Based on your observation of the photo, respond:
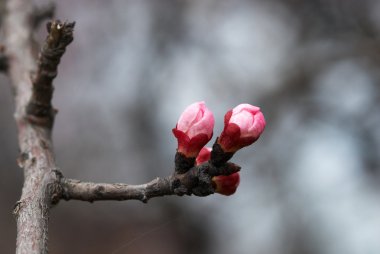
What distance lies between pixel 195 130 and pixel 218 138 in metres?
0.09

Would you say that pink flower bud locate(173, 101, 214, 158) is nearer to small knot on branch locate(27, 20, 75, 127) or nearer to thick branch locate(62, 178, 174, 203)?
thick branch locate(62, 178, 174, 203)

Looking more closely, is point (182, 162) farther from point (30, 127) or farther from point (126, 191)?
point (30, 127)

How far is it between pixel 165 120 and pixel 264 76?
4.59 feet

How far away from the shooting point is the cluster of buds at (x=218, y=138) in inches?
56.9

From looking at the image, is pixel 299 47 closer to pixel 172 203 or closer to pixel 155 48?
pixel 155 48

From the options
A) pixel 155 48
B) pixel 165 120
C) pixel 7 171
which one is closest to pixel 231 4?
pixel 155 48

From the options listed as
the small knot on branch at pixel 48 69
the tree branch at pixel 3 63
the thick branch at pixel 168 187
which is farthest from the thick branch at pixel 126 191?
the tree branch at pixel 3 63

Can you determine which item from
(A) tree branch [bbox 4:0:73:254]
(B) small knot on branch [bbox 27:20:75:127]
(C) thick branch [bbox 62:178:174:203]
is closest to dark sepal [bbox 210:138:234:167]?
(C) thick branch [bbox 62:178:174:203]

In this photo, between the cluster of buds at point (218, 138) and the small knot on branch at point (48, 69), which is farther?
the small knot on branch at point (48, 69)

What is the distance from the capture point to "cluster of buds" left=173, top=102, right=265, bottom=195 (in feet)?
4.74

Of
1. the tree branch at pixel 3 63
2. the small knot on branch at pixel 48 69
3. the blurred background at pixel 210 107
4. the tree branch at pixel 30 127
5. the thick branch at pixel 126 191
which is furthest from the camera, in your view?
the blurred background at pixel 210 107

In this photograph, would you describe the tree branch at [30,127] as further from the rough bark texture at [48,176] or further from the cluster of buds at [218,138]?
the cluster of buds at [218,138]

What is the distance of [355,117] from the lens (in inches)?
221

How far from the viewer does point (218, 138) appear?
1.46 metres
